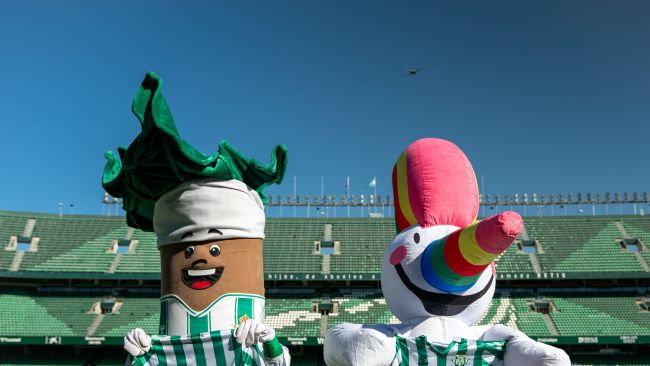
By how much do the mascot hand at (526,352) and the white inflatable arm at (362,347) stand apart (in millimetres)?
1037

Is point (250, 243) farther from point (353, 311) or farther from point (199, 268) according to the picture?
point (353, 311)

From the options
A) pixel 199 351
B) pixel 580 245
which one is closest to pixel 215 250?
pixel 199 351

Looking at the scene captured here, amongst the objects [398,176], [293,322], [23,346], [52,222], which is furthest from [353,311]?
[398,176]

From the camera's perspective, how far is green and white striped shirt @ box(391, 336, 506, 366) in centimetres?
640

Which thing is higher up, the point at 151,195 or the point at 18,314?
the point at 151,195

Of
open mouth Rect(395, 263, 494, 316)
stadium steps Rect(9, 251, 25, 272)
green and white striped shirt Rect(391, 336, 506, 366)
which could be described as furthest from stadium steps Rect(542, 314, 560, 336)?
stadium steps Rect(9, 251, 25, 272)

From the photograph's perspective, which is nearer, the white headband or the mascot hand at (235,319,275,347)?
the mascot hand at (235,319,275,347)

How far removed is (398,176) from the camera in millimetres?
7707

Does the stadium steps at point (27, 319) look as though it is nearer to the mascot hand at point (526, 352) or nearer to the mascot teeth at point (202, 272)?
the mascot teeth at point (202, 272)

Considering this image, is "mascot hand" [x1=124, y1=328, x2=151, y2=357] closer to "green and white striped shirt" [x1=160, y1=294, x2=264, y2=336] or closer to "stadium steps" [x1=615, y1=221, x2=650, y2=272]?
"green and white striped shirt" [x1=160, y1=294, x2=264, y2=336]

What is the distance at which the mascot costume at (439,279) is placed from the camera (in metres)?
6.17

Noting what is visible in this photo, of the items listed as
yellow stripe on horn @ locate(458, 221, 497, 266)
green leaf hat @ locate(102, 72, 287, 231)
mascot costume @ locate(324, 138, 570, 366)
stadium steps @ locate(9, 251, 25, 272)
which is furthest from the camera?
stadium steps @ locate(9, 251, 25, 272)

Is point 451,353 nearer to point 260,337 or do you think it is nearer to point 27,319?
point 260,337

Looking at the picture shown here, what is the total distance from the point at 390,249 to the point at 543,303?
1775 centimetres
